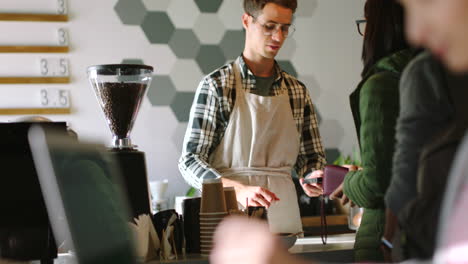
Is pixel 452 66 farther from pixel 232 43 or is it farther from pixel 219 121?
pixel 232 43

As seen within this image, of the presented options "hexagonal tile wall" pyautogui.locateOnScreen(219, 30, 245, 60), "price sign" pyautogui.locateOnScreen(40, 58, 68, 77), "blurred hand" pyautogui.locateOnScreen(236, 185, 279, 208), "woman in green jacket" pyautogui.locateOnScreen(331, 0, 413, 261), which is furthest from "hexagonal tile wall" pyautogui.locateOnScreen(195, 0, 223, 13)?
"woman in green jacket" pyautogui.locateOnScreen(331, 0, 413, 261)

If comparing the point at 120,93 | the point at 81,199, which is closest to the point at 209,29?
the point at 120,93

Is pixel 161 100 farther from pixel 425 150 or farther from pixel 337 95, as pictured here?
pixel 425 150

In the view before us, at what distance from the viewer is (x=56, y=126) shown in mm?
→ 1361

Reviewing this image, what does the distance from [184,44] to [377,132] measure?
9.48 ft

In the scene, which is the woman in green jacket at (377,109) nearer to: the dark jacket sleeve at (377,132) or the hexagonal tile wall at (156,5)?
the dark jacket sleeve at (377,132)

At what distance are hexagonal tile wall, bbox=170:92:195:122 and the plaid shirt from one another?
1130 mm

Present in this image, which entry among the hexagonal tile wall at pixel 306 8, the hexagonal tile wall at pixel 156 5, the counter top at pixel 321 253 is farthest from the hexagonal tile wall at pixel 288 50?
the counter top at pixel 321 253

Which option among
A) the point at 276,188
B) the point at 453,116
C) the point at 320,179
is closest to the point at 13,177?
the point at 320,179

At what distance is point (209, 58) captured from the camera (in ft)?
10.9

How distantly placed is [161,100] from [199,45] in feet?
1.18

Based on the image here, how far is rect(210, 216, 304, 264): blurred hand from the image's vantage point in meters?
0.38

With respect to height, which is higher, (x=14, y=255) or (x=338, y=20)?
(x=338, y=20)

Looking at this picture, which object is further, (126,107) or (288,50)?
(288,50)
